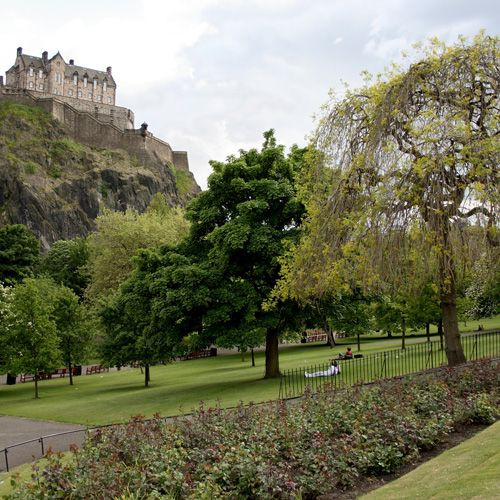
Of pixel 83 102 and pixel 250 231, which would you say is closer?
pixel 250 231

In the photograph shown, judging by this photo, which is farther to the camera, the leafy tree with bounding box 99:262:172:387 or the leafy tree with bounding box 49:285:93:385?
the leafy tree with bounding box 49:285:93:385

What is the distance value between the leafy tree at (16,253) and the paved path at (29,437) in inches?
1778

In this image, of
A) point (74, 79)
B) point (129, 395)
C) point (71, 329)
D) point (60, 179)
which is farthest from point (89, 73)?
point (129, 395)

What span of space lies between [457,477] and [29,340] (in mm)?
31528

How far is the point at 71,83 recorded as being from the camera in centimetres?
14825

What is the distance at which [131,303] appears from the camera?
2788 cm

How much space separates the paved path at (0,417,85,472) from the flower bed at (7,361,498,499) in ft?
15.2

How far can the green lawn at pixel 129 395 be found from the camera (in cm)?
2376

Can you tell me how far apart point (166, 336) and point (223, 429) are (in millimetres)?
16379

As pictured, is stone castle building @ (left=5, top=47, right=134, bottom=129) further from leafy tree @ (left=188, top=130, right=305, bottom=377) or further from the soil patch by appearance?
the soil patch

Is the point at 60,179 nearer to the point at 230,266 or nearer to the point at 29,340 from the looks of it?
the point at 29,340

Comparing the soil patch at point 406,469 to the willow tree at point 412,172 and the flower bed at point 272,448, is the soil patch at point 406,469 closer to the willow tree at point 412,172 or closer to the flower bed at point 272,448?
the flower bed at point 272,448

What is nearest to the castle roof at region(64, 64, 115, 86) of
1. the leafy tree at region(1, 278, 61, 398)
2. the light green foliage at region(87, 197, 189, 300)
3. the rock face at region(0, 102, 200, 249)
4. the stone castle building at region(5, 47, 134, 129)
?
the stone castle building at region(5, 47, 134, 129)

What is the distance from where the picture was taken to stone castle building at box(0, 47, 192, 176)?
12231 centimetres
